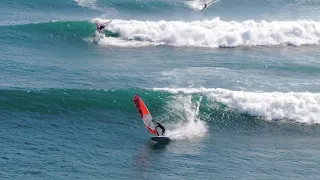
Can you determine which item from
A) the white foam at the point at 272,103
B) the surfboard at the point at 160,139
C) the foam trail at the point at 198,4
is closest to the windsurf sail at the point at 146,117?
the surfboard at the point at 160,139

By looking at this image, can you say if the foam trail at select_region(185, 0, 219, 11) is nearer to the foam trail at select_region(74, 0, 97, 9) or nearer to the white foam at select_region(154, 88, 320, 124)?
the foam trail at select_region(74, 0, 97, 9)

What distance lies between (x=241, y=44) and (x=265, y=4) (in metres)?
13.6

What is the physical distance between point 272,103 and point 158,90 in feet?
23.0

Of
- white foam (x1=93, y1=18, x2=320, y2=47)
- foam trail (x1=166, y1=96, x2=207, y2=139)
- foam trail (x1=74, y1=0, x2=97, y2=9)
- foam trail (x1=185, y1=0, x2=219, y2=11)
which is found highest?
foam trail (x1=185, y1=0, x2=219, y2=11)

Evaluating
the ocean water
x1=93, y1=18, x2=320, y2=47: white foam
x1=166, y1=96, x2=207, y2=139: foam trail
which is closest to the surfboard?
the ocean water

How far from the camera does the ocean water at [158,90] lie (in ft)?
100

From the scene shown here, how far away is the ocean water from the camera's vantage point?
3056cm

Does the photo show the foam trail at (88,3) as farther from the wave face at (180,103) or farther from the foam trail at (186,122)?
the foam trail at (186,122)

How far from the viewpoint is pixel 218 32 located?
184 ft

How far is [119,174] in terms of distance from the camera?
2922 cm

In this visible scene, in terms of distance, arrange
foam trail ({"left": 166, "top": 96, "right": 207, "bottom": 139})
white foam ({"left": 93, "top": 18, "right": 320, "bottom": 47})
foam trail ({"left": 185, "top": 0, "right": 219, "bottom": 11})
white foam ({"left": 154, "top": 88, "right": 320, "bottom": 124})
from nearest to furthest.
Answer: foam trail ({"left": 166, "top": 96, "right": 207, "bottom": 139})
white foam ({"left": 154, "top": 88, "right": 320, "bottom": 124})
white foam ({"left": 93, "top": 18, "right": 320, "bottom": 47})
foam trail ({"left": 185, "top": 0, "right": 219, "bottom": 11})

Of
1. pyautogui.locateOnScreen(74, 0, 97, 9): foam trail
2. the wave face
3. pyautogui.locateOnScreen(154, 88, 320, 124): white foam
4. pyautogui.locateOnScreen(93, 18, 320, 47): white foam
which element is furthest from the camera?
pyautogui.locateOnScreen(74, 0, 97, 9): foam trail

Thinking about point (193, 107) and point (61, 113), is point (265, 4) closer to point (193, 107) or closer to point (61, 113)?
point (193, 107)

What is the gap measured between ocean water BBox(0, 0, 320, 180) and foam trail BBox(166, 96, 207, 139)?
11 cm
